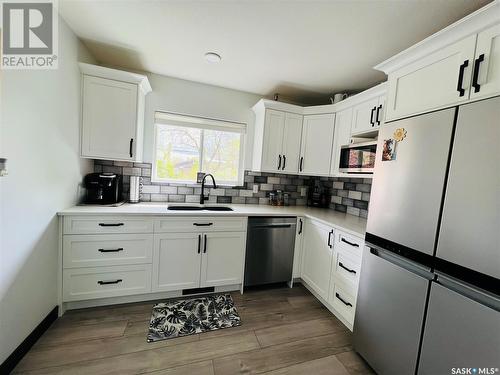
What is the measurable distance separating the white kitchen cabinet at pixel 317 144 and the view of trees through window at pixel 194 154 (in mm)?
926

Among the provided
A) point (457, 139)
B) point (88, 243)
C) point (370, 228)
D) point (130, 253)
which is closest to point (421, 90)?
point (457, 139)

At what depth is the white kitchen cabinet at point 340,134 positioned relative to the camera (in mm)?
2332

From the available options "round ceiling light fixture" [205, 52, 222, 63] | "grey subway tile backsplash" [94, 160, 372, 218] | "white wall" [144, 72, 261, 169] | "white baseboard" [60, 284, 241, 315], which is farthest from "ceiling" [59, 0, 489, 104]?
"white baseboard" [60, 284, 241, 315]

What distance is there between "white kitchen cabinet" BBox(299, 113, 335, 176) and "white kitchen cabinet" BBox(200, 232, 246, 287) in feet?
4.17

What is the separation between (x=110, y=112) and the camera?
6.72 feet

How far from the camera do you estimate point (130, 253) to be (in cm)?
191

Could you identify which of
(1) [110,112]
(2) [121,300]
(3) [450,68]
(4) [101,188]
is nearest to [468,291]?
(3) [450,68]

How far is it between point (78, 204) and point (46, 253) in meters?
0.57

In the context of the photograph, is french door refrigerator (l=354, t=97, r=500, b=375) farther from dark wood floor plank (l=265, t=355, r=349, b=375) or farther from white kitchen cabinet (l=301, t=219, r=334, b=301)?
white kitchen cabinet (l=301, t=219, r=334, b=301)

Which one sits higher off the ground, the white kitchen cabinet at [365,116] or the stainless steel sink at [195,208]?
the white kitchen cabinet at [365,116]

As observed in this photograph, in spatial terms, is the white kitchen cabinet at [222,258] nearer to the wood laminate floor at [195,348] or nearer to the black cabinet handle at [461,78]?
the wood laminate floor at [195,348]

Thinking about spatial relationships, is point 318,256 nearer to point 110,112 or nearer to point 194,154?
point 194,154

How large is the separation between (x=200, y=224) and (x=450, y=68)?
2.17 metres

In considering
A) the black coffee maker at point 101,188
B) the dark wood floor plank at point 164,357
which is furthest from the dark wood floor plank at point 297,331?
the black coffee maker at point 101,188
